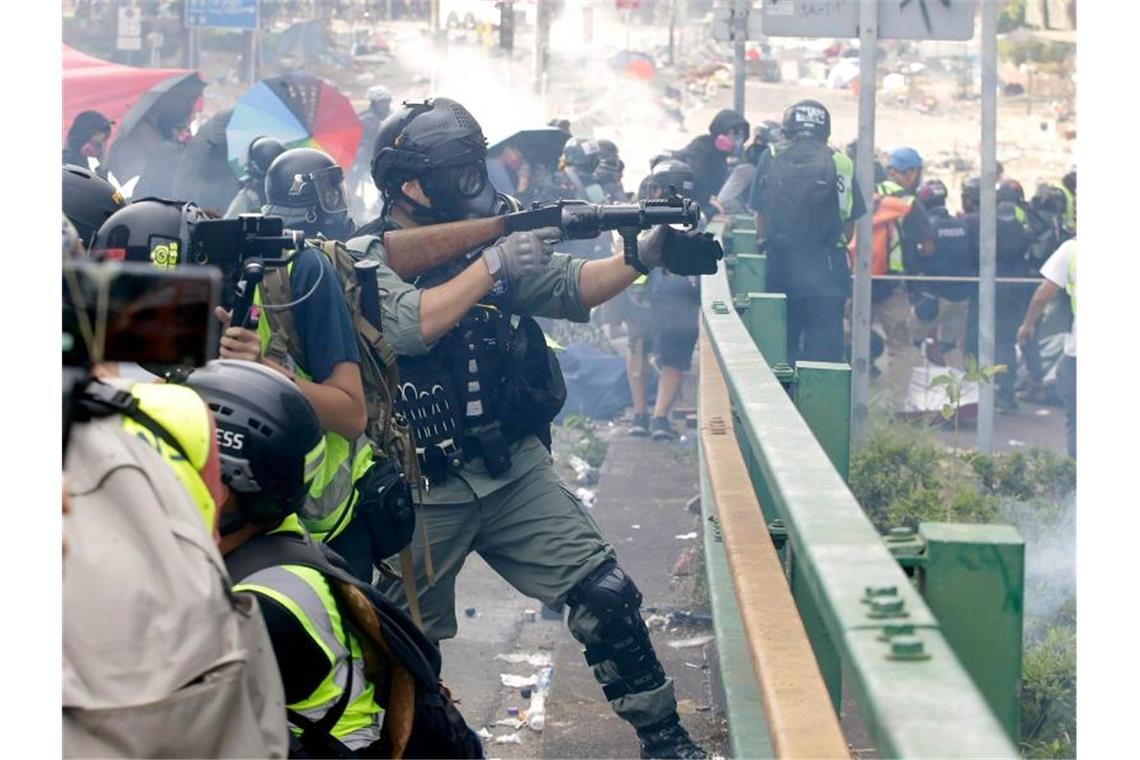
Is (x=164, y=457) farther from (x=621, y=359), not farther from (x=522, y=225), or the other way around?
(x=621, y=359)

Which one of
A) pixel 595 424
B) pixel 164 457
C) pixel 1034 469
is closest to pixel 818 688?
pixel 164 457

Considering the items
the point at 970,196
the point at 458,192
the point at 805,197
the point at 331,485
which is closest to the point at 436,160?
the point at 458,192

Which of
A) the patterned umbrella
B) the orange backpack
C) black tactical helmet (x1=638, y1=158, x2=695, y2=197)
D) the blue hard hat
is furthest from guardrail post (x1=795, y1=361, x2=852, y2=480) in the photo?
the blue hard hat

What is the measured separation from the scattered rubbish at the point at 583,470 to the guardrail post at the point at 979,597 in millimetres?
8219

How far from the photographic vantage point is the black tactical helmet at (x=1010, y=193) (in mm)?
15266

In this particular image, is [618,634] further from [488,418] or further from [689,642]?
[689,642]

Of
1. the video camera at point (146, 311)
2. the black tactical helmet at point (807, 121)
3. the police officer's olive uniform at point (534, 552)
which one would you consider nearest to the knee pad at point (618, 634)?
the police officer's olive uniform at point (534, 552)

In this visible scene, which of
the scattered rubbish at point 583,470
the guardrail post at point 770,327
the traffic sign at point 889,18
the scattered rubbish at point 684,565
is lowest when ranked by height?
the scattered rubbish at point 684,565

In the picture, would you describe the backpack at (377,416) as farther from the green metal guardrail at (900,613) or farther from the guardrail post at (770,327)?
the green metal guardrail at (900,613)

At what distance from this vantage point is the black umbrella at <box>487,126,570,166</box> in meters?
14.9

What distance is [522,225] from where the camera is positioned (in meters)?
5.62

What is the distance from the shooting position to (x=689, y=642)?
687 cm

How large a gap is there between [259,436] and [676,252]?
9.23 feet
